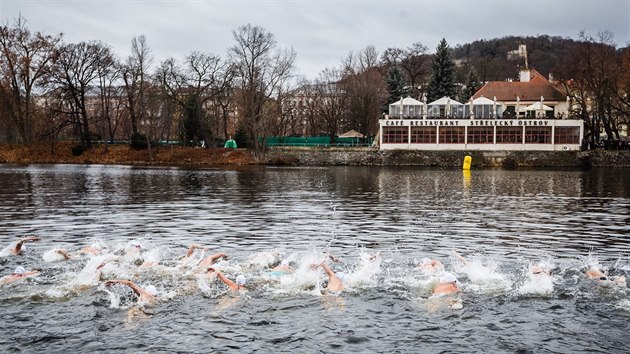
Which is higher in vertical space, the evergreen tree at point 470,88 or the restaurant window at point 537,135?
the evergreen tree at point 470,88

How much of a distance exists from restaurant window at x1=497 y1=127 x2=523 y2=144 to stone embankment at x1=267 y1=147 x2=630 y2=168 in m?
4.01

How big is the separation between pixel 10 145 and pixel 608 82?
292 ft

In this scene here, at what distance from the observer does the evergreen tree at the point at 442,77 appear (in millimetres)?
100688

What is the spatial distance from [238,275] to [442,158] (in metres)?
69.8

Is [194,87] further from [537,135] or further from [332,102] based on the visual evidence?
[537,135]

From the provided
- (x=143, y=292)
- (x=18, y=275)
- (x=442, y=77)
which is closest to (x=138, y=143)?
→ (x=442, y=77)

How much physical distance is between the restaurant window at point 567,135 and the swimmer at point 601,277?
7499 centimetres

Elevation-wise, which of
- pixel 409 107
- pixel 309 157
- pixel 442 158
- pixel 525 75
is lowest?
pixel 442 158

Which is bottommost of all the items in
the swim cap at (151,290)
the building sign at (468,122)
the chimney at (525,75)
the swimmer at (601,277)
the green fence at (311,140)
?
the swimmer at (601,277)

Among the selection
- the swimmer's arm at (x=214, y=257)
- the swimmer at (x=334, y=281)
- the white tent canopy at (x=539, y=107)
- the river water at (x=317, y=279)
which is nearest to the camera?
the river water at (x=317, y=279)

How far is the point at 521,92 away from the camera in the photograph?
101625 millimetres

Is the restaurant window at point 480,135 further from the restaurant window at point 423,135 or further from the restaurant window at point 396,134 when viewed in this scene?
the restaurant window at point 396,134

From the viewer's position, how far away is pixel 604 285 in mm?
15211

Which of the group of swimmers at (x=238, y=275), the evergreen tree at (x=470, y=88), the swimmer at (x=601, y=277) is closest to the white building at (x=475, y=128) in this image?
the evergreen tree at (x=470, y=88)
